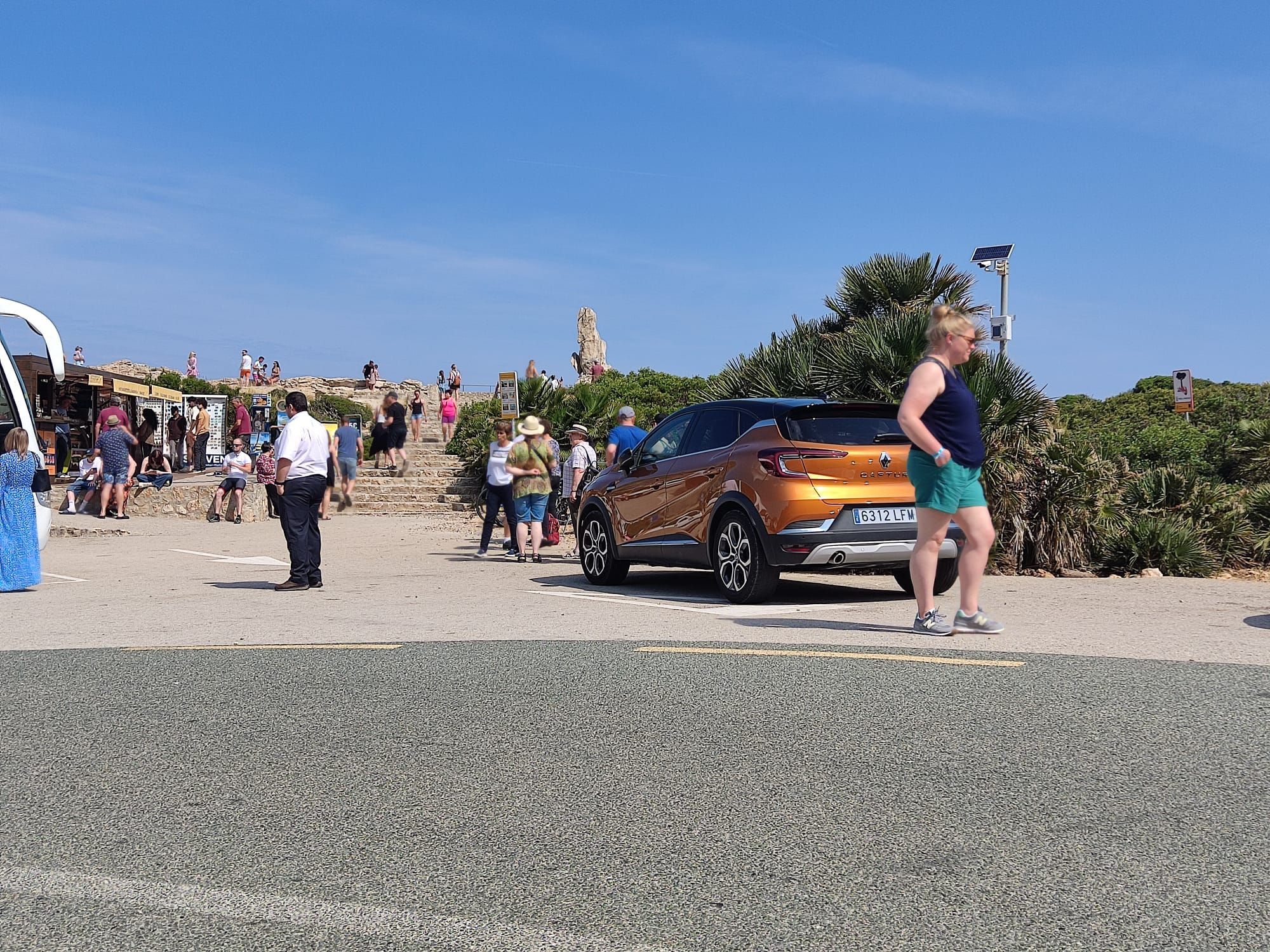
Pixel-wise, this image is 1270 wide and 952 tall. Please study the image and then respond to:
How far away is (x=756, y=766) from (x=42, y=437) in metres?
23.1

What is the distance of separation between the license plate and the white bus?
8.28m

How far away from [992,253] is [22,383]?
13718 millimetres

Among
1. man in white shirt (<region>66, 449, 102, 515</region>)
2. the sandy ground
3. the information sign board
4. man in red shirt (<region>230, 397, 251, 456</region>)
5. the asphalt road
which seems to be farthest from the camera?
man in red shirt (<region>230, 397, 251, 456</region>)

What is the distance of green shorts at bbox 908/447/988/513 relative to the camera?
7988 mm

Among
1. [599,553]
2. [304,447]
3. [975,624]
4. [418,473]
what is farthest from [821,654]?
[418,473]

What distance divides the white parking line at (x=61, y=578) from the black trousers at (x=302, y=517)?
3097 mm

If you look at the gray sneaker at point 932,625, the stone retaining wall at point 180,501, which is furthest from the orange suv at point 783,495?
the stone retaining wall at point 180,501

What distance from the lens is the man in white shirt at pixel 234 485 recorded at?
23594mm

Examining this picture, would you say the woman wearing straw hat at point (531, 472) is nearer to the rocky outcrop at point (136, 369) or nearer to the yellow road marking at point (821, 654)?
the yellow road marking at point (821, 654)

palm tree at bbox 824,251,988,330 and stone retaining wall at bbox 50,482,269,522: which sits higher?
palm tree at bbox 824,251,988,330

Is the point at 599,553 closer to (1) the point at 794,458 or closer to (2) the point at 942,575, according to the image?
(1) the point at 794,458

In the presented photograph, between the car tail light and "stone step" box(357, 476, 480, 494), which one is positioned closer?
the car tail light

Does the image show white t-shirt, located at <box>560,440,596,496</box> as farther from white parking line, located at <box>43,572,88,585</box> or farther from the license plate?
the license plate

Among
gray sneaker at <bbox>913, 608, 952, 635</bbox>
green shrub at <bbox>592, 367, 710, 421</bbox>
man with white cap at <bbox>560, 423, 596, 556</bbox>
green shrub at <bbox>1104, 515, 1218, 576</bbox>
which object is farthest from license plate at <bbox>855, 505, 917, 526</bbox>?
green shrub at <bbox>592, 367, 710, 421</bbox>
